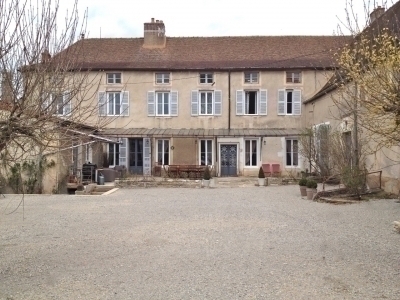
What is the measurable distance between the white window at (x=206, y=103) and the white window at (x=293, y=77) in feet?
13.4

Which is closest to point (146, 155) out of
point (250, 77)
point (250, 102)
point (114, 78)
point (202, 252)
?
point (114, 78)

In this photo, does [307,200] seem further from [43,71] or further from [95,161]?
[95,161]

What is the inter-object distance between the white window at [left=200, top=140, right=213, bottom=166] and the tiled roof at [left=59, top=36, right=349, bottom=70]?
4.48m

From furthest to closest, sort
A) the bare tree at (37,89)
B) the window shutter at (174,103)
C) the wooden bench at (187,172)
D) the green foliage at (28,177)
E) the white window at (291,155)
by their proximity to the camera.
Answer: the window shutter at (174,103) → the white window at (291,155) → the wooden bench at (187,172) → the green foliage at (28,177) → the bare tree at (37,89)

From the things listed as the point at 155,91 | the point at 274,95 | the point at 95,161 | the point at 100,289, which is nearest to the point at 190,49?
the point at 155,91

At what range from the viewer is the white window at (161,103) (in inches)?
949

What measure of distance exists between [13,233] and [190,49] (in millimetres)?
19746

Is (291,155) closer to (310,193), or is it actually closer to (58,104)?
(310,193)

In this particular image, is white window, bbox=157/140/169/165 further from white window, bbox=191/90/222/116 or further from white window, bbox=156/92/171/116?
white window, bbox=191/90/222/116

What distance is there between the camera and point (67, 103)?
461cm

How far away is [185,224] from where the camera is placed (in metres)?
8.81

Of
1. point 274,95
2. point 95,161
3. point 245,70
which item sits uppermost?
point 245,70

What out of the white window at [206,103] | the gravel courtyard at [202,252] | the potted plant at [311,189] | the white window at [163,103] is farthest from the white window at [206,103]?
the gravel courtyard at [202,252]

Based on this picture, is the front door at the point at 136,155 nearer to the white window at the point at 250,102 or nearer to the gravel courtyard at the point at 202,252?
the white window at the point at 250,102
